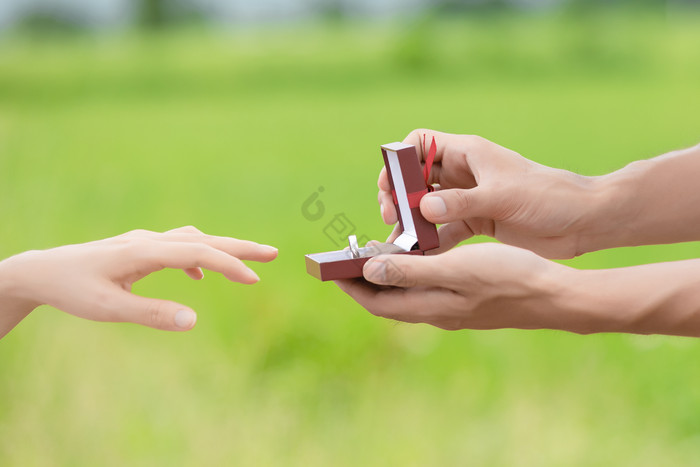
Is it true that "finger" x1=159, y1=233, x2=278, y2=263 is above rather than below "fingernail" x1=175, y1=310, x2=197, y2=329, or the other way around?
above

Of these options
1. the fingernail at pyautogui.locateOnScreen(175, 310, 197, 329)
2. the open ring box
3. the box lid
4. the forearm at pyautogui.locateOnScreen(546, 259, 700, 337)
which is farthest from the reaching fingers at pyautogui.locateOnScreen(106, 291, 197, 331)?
the forearm at pyautogui.locateOnScreen(546, 259, 700, 337)

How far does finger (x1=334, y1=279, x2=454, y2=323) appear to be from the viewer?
130 cm

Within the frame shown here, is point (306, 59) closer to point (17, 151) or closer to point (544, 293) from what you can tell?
point (17, 151)

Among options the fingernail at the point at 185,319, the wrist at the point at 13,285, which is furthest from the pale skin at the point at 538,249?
the wrist at the point at 13,285

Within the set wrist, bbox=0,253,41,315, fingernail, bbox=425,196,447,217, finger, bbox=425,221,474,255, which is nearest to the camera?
wrist, bbox=0,253,41,315

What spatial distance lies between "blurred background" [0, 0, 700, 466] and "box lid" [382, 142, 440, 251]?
5.1 inches

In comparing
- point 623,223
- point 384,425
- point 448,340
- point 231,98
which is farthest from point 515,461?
point 231,98

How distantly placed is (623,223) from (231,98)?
7168mm

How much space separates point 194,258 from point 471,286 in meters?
0.49

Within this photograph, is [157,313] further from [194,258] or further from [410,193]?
[410,193]

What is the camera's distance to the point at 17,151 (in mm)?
5605

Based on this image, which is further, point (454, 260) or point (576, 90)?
point (576, 90)

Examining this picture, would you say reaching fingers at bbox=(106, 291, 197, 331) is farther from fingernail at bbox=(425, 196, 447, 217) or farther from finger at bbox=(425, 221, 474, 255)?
finger at bbox=(425, 221, 474, 255)

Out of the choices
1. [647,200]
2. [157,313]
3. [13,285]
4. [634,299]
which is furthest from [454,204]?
[13,285]
